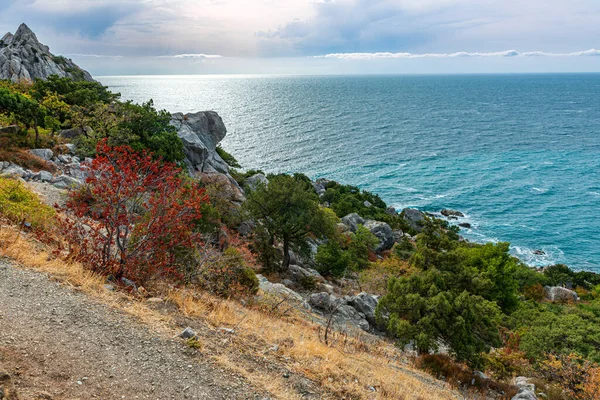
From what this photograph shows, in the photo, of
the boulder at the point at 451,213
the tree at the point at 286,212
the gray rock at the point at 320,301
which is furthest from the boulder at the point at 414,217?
the gray rock at the point at 320,301

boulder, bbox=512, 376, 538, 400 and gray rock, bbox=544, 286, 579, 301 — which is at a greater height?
boulder, bbox=512, 376, 538, 400

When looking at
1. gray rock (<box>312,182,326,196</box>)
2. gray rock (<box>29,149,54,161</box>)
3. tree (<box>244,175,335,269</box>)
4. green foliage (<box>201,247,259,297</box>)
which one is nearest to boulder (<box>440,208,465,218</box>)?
gray rock (<box>312,182,326,196</box>)

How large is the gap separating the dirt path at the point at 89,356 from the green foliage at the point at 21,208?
4838 millimetres


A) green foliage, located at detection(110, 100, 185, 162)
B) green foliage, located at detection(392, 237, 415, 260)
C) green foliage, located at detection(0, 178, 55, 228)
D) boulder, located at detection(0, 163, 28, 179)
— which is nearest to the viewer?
green foliage, located at detection(0, 178, 55, 228)

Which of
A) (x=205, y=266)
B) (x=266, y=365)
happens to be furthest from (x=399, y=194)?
(x=266, y=365)

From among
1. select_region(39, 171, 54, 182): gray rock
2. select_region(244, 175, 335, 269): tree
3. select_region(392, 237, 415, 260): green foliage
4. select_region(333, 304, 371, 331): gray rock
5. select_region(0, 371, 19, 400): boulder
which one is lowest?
select_region(392, 237, 415, 260): green foliage

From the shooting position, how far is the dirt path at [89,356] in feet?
23.3

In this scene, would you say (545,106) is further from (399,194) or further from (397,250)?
(397,250)

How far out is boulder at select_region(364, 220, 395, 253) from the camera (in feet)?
165

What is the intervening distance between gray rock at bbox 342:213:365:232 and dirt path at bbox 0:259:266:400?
1812 inches

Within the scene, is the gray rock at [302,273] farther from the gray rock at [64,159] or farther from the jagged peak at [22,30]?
the jagged peak at [22,30]

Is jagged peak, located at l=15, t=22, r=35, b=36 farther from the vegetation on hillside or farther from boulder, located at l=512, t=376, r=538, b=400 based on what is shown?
boulder, located at l=512, t=376, r=538, b=400

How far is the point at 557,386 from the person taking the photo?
19.4 metres

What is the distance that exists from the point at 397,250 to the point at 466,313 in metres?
29.1
